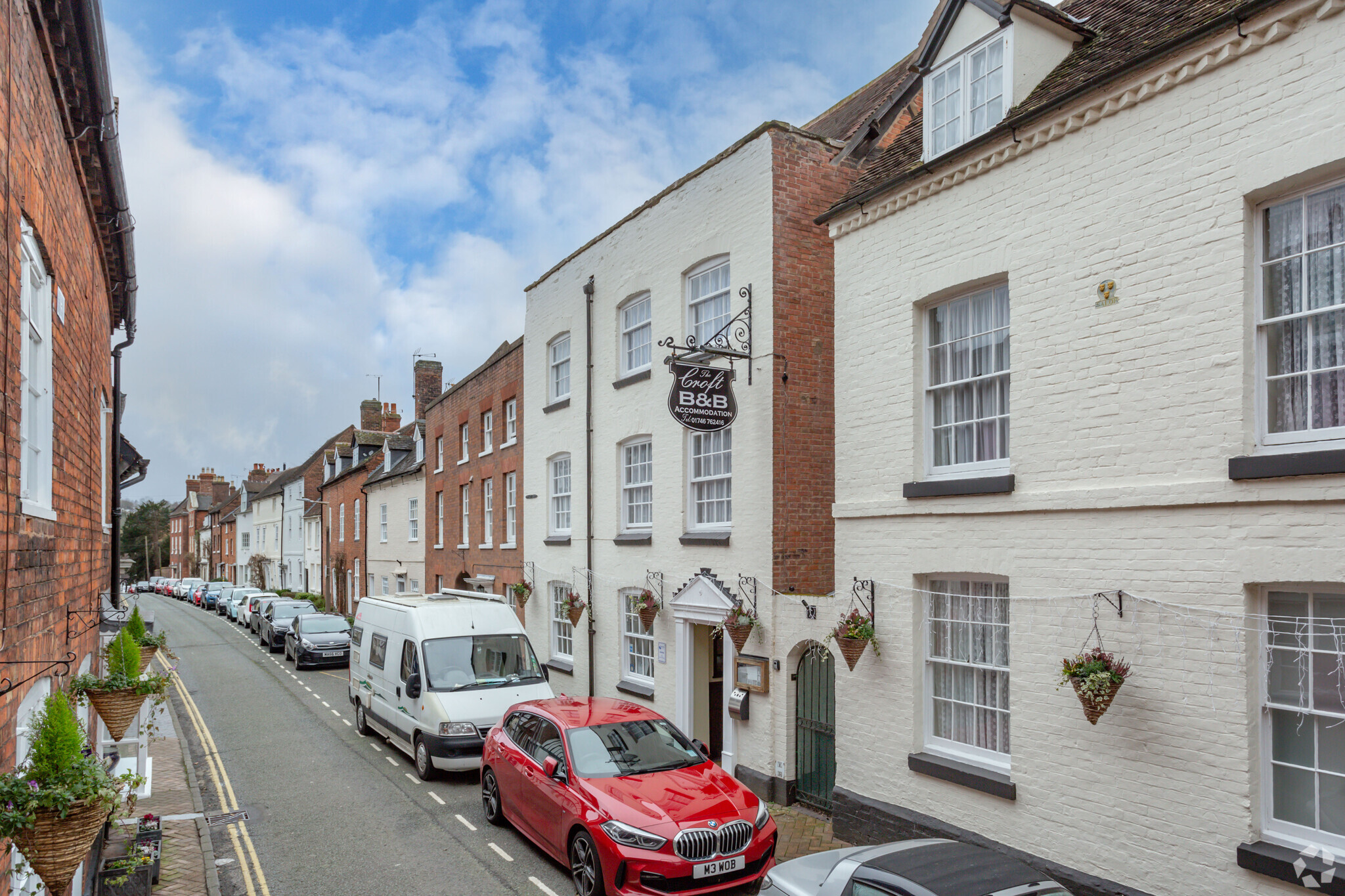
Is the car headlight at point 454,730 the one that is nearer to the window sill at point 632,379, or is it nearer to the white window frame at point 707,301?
the window sill at point 632,379

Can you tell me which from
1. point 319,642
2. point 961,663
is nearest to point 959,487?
point 961,663

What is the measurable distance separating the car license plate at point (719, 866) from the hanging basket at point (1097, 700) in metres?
3.46

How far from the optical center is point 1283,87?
6.61 metres

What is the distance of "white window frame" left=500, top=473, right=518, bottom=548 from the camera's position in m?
21.0

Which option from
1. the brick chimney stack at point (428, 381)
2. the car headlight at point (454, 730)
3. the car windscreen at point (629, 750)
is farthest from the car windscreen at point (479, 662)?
the brick chimney stack at point (428, 381)

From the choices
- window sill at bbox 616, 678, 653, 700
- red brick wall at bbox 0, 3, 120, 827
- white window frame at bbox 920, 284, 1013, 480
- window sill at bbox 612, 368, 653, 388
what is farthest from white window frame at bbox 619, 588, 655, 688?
red brick wall at bbox 0, 3, 120, 827

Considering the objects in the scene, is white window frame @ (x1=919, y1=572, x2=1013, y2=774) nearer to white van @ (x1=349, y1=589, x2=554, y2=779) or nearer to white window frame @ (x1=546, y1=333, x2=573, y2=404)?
white van @ (x1=349, y1=589, x2=554, y2=779)

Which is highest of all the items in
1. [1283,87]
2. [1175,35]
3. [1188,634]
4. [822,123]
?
[822,123]

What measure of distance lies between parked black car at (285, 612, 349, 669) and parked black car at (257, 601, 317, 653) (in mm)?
2106

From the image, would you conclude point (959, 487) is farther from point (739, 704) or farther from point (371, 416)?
point (371, 416)

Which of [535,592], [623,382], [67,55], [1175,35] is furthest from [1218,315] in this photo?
[535,592]

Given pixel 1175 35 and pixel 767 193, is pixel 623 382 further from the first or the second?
pixel 1175 35

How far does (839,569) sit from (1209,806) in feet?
15.0

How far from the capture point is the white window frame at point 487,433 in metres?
22.8
